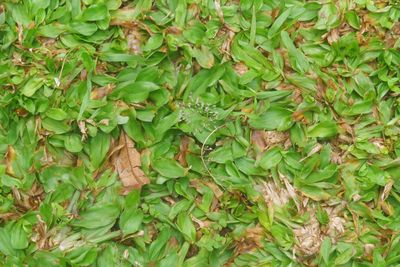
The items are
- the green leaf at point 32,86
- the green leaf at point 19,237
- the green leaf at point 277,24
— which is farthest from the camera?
the green leaf at point 277,24

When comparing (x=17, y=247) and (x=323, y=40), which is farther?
(x=323, y=40)

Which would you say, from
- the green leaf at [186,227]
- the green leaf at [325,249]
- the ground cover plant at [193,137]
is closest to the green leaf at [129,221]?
the ground cover plant at [193,137]

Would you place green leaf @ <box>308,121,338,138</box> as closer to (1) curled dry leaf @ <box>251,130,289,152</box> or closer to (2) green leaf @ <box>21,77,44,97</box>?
(1) curled dry leaf @ <box>251,130,289,152</box>

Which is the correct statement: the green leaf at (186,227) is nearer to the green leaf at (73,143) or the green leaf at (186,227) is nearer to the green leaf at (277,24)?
the green leaf at (73,143)

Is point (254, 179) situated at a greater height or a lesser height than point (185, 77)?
lesser

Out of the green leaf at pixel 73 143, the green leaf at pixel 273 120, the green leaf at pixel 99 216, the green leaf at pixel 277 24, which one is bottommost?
the green leaf at pixel 99 216

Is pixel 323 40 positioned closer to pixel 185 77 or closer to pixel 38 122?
pixel 185 77

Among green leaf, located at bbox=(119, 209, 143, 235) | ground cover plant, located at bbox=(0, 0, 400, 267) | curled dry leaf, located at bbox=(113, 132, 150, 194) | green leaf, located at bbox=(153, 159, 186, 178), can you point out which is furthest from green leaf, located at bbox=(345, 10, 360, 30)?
green leaf, located at bbox=(119, 209, 143, 235)

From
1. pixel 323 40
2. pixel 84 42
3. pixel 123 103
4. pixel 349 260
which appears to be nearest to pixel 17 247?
pixel 123 103
